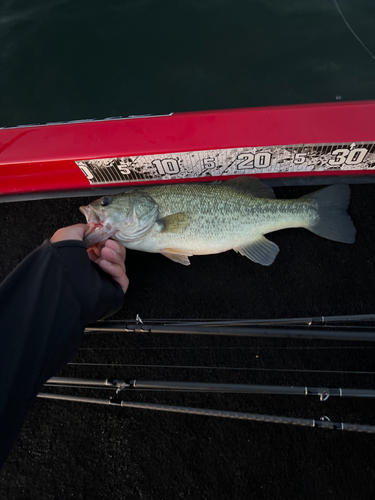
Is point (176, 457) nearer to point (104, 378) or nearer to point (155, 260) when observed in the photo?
point (104, 378)

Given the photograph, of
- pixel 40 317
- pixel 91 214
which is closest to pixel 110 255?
pixel 91 214

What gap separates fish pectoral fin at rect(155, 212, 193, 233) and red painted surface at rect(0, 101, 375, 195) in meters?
0.39

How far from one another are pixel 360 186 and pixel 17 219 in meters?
2.52

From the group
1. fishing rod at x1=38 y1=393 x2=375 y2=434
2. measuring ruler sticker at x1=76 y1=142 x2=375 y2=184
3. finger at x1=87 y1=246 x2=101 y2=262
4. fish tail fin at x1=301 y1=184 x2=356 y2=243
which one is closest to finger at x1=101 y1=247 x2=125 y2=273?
finger at x1=87 y1=246 x2=101 y2=262

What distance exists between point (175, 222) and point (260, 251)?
587mm

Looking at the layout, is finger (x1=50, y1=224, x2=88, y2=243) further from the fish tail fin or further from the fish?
the fish tail fin

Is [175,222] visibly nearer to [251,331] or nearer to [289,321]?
[251,331]

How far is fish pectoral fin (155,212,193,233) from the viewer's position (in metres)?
1.90

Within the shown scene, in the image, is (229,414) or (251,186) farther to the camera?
(251,186)

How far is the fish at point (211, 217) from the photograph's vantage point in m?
1.88

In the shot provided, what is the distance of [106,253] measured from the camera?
177 cm

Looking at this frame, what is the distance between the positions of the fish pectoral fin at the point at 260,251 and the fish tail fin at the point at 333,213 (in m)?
0.28

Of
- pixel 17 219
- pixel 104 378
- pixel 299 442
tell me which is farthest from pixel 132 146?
pixel 299 442

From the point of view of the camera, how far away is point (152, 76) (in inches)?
125
